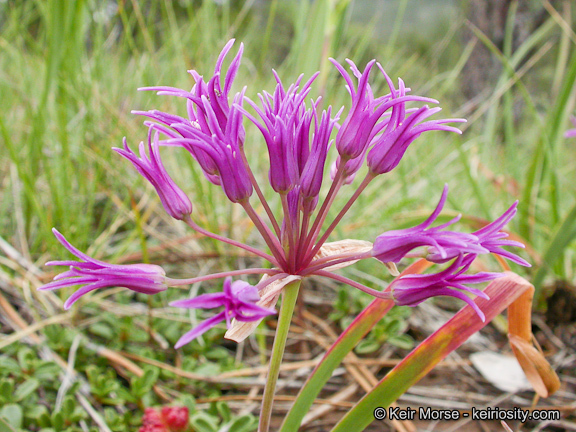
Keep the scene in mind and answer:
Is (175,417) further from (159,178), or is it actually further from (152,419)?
(159,178)

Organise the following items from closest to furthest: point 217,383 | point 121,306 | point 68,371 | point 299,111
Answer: point 299,111 → point 68,371 → point 217,383 → point 121,306

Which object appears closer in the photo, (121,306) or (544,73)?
(121,306)

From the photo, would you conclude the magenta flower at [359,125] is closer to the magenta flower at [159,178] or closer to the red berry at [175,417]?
the magenta flower at [159,178]

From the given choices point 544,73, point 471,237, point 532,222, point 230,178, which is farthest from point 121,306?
point 544,73

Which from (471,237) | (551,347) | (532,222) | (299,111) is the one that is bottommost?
(551,347)

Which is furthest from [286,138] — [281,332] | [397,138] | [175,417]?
[175,417]

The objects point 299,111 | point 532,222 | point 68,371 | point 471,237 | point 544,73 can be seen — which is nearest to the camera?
point 471,237

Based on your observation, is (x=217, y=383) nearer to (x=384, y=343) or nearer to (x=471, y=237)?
(x=384, y=343)

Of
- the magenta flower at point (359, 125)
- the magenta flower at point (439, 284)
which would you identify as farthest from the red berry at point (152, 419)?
the magenta flower at point (359, 125)
